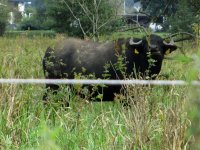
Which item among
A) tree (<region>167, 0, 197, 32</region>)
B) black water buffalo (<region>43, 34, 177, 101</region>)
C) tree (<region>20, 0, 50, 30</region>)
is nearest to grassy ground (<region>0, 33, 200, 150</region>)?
black water buffalo (<region>43, 34, 177, 101</region>)

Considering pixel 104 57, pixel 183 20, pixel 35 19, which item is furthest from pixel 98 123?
pixel 35 19

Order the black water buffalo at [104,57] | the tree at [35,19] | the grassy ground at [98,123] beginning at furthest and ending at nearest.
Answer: the tree at [35,19] → the black water buffalo at [104,57] → the grassy ground at [98,123]

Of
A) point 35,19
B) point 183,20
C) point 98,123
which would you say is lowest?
point 98,123

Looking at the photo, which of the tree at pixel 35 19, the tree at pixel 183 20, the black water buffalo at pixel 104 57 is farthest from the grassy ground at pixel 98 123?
the tree at pixel 35 19

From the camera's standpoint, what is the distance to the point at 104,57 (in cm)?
877

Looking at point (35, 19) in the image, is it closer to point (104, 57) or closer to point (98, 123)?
point (104, 57)

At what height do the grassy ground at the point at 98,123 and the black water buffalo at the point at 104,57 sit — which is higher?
the black water buffalo at the point at 104,57

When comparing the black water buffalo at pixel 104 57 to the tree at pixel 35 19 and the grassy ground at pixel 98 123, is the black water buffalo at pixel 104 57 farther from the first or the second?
the tree at pixel 35 19

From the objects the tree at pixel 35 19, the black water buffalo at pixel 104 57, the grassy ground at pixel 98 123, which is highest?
the tree at pixel 35 19

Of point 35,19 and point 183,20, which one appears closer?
point 183,20

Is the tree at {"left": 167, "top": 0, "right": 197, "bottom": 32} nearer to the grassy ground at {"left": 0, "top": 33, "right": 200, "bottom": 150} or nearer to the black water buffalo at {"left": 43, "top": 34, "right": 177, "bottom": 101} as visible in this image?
the black water buffalo at {"left": 43, "top": 34, "right": 177, "bottom": 101}

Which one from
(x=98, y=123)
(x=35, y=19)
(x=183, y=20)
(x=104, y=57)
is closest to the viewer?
(x=98, y=123)

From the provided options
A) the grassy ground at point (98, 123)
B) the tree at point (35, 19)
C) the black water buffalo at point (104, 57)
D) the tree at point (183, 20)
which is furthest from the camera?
the tree at point (35, 19)

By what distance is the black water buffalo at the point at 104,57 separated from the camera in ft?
27.2
